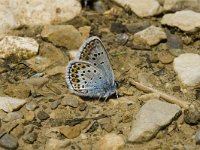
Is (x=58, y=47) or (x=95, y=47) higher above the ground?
(x=95, y=47)

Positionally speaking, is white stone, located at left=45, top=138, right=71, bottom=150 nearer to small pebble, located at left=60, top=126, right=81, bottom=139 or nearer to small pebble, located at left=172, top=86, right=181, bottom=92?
small pebble, located at left=60, top=126, right=81, bottom=139

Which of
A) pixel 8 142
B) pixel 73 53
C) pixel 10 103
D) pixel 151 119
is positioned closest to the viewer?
pixel 8 142

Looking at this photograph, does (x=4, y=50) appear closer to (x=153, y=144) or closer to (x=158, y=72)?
(x=158, y=72)

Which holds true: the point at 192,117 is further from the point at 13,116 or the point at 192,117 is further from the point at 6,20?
the point at 6,20

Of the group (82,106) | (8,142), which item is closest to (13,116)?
(8,142)

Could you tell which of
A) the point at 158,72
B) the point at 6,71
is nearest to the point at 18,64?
the point at 6,71

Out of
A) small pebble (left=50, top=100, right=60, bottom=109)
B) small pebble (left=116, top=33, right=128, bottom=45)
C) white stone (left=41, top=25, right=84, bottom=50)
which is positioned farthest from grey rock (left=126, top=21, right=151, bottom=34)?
small pebble (left=50, top=100, right=60, bottom=109)

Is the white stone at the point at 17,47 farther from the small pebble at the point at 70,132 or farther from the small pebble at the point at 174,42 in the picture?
the small pebble at the point at 174,42
